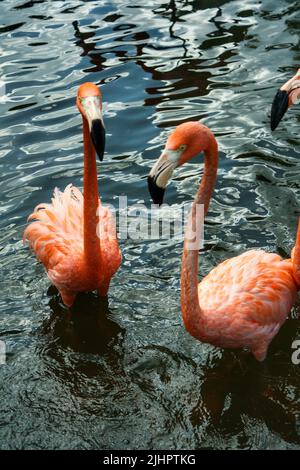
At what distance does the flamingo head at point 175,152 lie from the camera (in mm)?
3770

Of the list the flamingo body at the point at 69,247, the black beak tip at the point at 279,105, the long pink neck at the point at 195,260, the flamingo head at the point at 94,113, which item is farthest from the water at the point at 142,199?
the flamingo head at the point at 94,113

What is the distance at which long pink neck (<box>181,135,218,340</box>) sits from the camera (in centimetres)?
414

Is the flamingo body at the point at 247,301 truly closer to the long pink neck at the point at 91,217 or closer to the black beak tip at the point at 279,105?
the long pink neck at the point at 91,217

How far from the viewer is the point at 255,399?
4.71 m

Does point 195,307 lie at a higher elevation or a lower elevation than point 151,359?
higher

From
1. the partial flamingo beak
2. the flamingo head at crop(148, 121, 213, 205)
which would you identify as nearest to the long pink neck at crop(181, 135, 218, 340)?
the flamingo head at crop(148, 121, 213, 205)

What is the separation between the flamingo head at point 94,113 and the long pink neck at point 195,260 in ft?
2.10

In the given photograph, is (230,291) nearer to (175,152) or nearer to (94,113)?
(175,152)

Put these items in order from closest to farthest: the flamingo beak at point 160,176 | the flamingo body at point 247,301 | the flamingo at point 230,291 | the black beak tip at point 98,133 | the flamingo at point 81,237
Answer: the flamingo beak at point 160,176, the flamingo at point 230,291, the black beak tip at point 98,133, the flamingo body at point 247,301, the flamingo at point 81,237

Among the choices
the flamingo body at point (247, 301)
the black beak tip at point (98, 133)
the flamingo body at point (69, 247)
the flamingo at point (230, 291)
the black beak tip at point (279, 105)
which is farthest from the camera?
the flamingo body at point (69, 247)

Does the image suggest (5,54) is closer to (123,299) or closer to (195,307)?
(123,299)

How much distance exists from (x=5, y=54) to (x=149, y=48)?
186cm

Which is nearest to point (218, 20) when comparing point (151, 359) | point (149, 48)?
point (149, 48)

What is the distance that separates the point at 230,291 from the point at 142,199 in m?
2.31
